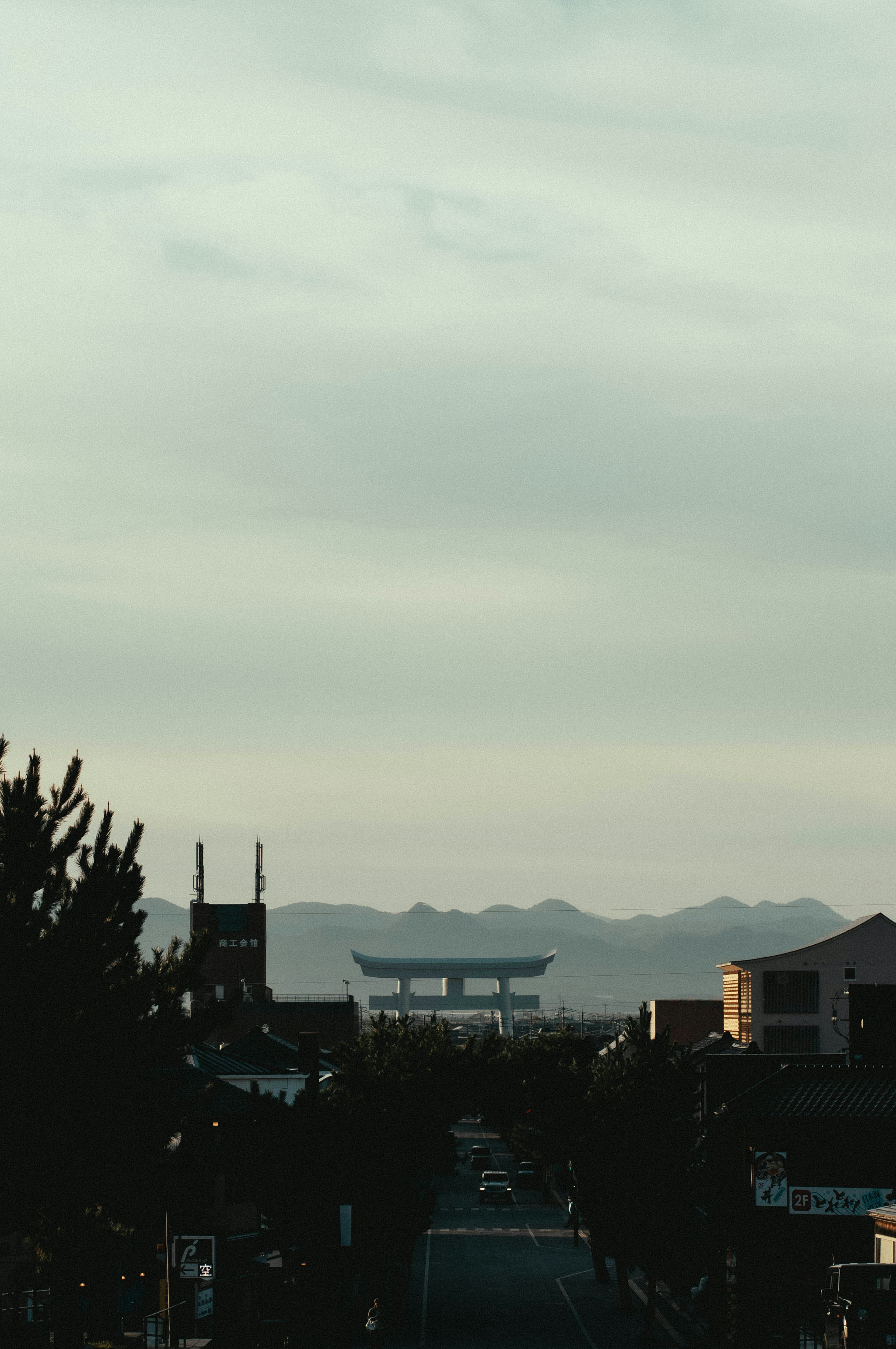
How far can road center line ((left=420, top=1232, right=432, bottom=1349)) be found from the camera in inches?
2302

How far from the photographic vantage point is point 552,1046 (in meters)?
110

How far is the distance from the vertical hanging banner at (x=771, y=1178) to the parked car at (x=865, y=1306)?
39.5 ft

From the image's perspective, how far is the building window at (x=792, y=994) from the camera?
325 ft

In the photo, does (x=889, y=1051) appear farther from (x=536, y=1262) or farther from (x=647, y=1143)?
(x=536, y=1262)

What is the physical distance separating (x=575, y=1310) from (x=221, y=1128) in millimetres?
16900

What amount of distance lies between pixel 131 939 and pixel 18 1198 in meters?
5.84

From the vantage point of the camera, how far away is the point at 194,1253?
178 ft

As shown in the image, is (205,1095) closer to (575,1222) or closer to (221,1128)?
(221,1128)

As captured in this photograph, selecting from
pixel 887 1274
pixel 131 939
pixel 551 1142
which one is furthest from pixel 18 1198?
pixel 551 1142

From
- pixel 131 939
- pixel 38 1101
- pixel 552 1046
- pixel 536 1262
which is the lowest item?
pixel 536 1262

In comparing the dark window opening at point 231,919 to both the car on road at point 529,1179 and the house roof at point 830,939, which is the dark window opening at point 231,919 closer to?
the car on road at point 529,1179

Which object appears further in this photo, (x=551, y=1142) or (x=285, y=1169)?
(x=551, y=1142)

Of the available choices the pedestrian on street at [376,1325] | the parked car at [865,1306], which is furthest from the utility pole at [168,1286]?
the parked car at [865,1306]

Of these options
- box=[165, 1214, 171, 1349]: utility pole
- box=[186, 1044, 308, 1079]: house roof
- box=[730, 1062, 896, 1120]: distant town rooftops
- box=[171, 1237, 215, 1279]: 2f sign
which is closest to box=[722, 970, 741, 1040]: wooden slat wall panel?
box=[186, 1044, 308, 1079]: house roof
